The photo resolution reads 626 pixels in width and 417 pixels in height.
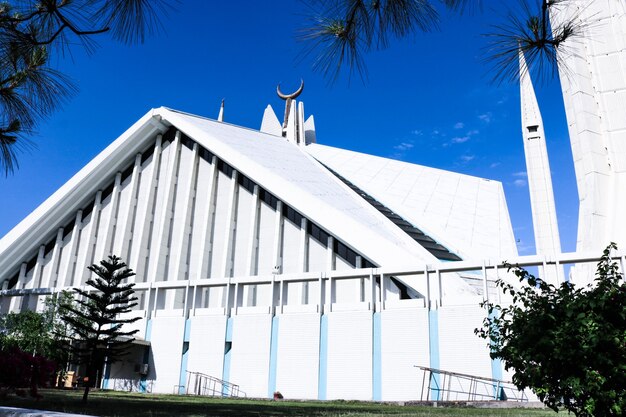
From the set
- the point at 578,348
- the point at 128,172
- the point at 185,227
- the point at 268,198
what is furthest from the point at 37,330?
the point at 578,348

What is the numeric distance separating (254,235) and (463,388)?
43.8ft

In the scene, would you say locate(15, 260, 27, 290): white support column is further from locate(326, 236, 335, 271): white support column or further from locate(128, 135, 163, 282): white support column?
locate(326, 236, 335, 271): white support column

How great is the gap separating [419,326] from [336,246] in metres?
6.60

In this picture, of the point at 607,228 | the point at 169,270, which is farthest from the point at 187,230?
the point at 607,228

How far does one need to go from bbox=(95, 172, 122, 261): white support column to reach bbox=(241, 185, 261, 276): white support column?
386 inches

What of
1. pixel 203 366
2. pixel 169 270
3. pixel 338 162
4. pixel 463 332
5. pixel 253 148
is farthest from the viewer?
pixel 338 162

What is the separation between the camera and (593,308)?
16.5 feet

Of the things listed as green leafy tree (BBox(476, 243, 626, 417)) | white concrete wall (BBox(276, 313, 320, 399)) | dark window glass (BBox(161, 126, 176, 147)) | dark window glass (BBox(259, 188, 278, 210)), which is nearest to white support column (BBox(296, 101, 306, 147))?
dark window glass (BBox(161, 126, 176, 147))

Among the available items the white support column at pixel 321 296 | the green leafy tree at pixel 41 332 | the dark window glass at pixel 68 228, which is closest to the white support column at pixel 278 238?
the white support column at pixel 321 296

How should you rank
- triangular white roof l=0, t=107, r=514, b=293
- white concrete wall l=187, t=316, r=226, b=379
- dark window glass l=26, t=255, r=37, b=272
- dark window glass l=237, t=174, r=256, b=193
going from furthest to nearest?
dark window glass l=26, t=255, r=37, b=272
dark window glass l=237, t=174, r=256, b=193
triangular white roof l=0, t=107, r=514, b=293
white concrete wall l=187, t=316, r=226, b=379

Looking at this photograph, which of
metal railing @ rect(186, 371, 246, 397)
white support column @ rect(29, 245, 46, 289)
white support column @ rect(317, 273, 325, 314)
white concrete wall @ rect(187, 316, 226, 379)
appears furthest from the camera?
Answer: white support column @ rect(29, 245, 46, 289)

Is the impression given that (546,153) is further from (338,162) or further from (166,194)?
(166,194)

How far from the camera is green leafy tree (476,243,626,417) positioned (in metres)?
4.80

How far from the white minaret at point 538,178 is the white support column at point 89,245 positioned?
26827 mm
